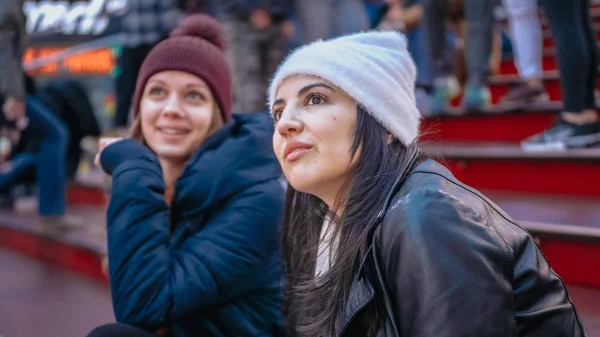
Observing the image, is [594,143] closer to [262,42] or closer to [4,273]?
[262,42]

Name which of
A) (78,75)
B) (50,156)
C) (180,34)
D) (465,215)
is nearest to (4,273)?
(50,156)

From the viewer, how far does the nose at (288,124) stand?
1059 millimetres

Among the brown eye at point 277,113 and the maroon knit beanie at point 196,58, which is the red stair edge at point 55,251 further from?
the brown eye at point 277,113

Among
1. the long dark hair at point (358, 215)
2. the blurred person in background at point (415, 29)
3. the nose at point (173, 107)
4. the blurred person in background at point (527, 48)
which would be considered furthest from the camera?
the blurred person in background at point (415, 29)

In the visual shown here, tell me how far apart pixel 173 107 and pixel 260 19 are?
165 cm

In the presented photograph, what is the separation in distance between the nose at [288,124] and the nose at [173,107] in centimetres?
62

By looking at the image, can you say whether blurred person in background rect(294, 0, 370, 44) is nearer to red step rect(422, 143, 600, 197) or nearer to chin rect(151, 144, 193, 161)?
red step rect(422, 143, 600, 197)

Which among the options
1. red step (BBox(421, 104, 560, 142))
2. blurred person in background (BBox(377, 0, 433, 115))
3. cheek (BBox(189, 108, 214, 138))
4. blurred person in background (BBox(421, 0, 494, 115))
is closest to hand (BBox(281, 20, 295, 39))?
blurred person in background (BBox(377, 0, 433, 115))

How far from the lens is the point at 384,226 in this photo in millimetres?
884

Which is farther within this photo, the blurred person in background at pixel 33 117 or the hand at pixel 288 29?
the hand at pixel 288 29

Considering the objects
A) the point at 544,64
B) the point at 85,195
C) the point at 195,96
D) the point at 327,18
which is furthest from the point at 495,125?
the point at 85,195

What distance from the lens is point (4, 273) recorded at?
3.27 meters

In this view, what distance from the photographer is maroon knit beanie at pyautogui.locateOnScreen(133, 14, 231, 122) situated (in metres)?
1.66

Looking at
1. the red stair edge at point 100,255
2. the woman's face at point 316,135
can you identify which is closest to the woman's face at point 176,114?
the woman's face at point 316,135
